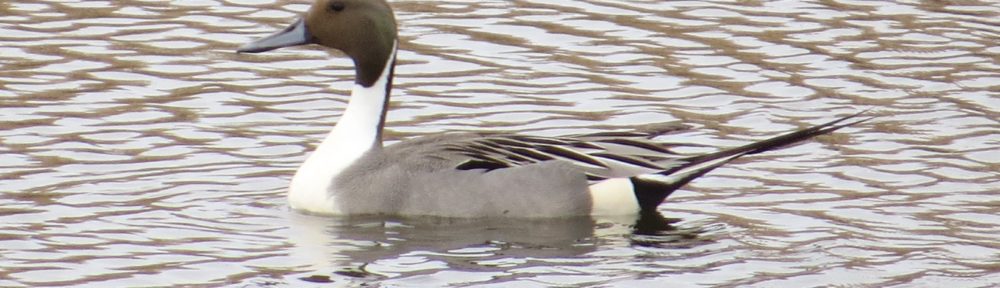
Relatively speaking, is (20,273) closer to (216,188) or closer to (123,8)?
(216,188)

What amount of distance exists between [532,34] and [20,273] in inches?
217

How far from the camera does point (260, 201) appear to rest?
10.1 metres

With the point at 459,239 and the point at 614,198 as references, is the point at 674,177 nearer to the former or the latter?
the point at 614,198

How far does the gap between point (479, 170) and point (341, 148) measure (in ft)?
2.27

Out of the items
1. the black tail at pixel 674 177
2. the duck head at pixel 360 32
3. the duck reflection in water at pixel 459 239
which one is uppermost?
the duck head at pixel 360 32

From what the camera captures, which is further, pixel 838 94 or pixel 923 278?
pixel 838 94

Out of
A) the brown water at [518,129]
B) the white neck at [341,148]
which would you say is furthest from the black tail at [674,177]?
the white neck at [341,148]

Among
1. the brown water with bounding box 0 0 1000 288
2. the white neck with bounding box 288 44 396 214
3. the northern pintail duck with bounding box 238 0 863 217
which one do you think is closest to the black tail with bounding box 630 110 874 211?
the northern pintail duck with bounding box 238 0 863 217

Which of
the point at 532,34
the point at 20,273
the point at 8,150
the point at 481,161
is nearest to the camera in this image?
the point at 20,273

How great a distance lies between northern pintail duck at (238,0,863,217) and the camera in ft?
32.3

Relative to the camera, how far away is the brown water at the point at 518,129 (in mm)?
8930

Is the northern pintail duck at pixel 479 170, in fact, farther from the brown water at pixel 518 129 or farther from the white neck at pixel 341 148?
the brown water at pixel 518 129

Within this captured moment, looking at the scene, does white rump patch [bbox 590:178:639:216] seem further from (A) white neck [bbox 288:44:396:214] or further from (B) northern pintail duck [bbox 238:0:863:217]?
(A) white neck [bbox 288:44:396:214]

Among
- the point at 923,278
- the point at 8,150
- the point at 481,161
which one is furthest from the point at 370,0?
the point at 923,278
